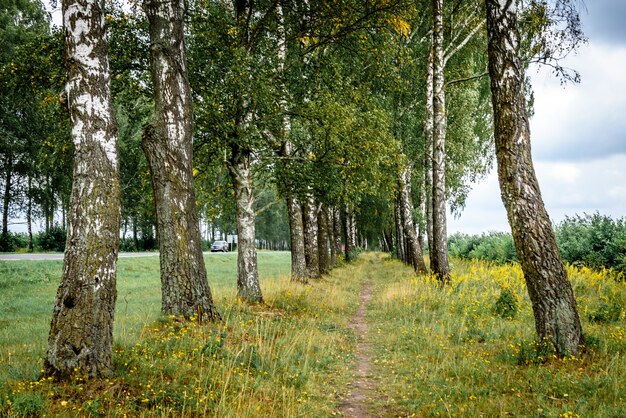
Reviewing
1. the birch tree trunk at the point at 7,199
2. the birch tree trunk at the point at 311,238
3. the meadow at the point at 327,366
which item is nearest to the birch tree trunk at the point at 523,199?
the meadow at the point at 327,366

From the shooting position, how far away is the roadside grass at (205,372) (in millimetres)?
4004

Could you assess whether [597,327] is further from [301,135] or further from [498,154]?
[301,135]

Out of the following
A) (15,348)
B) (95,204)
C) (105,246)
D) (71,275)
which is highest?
(95,204)

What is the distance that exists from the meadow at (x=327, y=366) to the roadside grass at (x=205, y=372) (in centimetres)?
2

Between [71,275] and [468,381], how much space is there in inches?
202

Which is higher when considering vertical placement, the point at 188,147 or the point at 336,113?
the point at 336,113

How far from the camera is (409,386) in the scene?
572cm

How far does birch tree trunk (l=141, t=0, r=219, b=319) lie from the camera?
23.4 ft

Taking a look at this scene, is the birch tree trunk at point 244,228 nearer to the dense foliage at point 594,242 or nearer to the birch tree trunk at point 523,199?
the birch tree trunk at point 523,199

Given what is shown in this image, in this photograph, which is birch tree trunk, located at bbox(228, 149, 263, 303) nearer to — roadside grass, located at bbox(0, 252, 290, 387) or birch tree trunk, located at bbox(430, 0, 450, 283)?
roadside grass, located at bbox(0, 252, 290, 387)

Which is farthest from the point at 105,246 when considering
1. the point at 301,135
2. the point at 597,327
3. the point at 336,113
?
the point at 301,135

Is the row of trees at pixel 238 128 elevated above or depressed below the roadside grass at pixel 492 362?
above

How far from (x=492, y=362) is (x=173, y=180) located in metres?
5.94

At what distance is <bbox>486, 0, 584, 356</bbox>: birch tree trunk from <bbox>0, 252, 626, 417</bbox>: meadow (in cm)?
41
